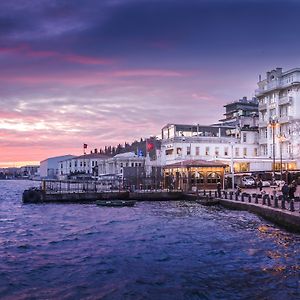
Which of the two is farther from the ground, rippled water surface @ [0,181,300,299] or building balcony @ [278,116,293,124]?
building balcony @ [278,116,293,124]

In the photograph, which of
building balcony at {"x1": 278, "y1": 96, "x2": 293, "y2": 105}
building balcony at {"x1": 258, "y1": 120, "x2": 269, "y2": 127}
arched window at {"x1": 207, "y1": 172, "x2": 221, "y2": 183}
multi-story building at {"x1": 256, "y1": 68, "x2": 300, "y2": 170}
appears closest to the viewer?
arched window at {"x1": 207, "y1": 172, "x2": 221, "y2": 183}

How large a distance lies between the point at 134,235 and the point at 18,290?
48.5ft

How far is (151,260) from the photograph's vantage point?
23.7 meters

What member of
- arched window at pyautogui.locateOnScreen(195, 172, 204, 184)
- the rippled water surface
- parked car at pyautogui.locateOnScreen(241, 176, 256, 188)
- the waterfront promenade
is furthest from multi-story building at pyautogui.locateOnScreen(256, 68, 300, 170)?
the rippled water surface

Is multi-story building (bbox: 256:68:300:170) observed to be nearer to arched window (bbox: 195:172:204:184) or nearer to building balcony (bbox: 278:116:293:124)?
building balcony (bbox: 278:116:293:124)

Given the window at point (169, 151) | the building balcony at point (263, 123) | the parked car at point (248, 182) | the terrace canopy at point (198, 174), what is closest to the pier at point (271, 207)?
the terrace canopy at point (198, 174)

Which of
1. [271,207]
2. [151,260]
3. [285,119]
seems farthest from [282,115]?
[151,260]

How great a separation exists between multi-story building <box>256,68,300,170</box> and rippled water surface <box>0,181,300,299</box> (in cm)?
5365

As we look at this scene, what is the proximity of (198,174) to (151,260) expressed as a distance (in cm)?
5300

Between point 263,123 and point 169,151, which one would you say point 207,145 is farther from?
point 263,123

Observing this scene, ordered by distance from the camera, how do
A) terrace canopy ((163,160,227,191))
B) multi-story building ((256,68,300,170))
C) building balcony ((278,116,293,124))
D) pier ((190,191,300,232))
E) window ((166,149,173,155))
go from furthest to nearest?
window ((166,149,173,155)), building balcony ((278,116,293,124)), multi-story building ((256,68,300,170)), terrace canopy ((163,160,227,191)), pier ((190,191,300,232))

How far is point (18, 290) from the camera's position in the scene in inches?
739

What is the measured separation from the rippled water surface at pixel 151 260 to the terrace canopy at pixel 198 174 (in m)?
33.7

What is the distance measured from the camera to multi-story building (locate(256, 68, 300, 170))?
90125 millimetres
